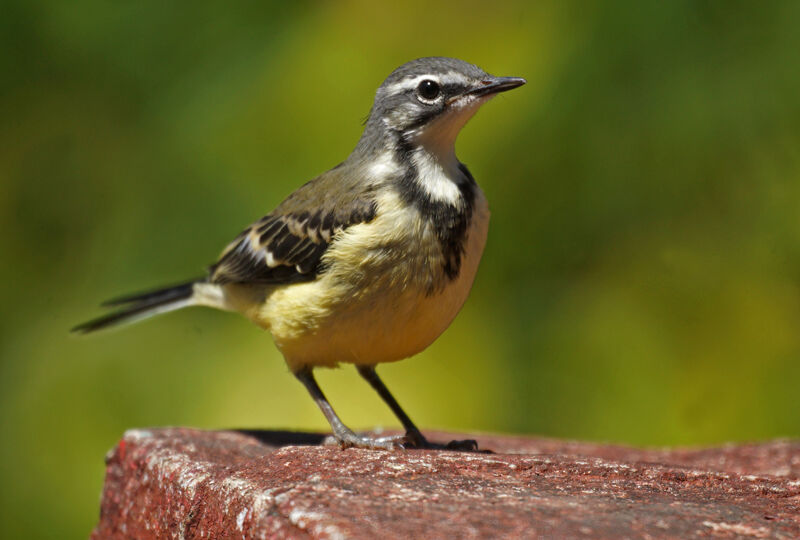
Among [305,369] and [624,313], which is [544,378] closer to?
[624,313]

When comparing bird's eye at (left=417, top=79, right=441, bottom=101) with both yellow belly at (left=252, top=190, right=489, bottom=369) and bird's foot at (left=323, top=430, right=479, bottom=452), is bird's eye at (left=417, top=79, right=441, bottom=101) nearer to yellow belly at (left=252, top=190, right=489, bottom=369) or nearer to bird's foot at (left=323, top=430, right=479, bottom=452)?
yellow belly at (left=252, top=190, right=489, bottom=369)

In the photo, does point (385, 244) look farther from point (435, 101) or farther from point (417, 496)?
point (417, 496)

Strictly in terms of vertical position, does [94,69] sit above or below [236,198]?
above

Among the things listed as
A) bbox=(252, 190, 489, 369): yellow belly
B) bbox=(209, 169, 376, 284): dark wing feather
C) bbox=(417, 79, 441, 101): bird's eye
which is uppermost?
bbox=(417, 79, 441, 101): bird's eye

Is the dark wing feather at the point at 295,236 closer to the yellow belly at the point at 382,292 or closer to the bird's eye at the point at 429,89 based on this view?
the yellow belly at the point at 382,292

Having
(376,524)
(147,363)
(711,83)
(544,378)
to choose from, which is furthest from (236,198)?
(376,524)

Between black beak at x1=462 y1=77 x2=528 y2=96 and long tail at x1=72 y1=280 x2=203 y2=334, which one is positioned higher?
black beak at x1=462 y1=77 x2=528 y2=96

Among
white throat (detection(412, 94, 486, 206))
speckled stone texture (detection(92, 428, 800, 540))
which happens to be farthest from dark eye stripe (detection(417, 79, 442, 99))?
speckled stone texture (detection(92, 428, 800, 540))

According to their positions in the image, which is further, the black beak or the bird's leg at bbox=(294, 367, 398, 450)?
the black beak

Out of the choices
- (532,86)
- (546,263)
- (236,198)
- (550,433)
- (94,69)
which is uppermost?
(94,69)
